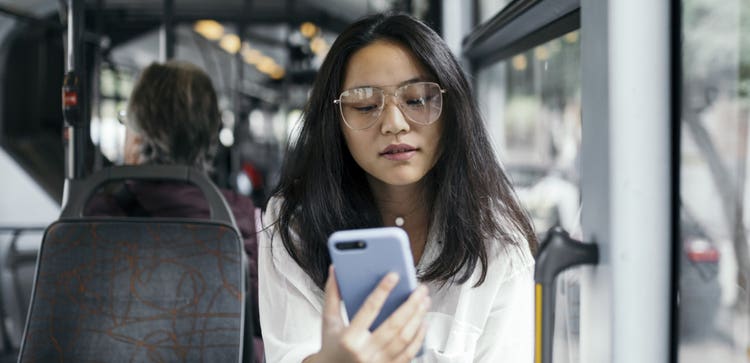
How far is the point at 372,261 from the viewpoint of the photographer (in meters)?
0.89

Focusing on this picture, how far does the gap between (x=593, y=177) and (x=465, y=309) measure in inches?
16.8

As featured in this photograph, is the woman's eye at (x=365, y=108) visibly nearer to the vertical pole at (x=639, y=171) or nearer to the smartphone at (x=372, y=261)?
the smartphone at (x=372, y=261)

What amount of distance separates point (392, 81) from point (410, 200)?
28 centimetres

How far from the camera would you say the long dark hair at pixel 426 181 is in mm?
1236

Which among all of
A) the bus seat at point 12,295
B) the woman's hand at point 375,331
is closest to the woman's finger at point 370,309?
the woman's hand at point 375,331

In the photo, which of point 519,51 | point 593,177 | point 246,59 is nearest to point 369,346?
point 593,177

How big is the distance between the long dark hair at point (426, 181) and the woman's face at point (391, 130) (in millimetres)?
21

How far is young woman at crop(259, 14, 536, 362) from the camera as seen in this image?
3.83 ft

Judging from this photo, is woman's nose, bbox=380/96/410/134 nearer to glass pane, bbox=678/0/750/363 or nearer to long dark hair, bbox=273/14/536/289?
long dark hair, bbox=273/14/536/289

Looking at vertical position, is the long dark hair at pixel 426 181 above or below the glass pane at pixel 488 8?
below

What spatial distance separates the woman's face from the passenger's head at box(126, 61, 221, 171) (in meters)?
0.86

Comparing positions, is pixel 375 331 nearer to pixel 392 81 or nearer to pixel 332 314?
pixel 332 314

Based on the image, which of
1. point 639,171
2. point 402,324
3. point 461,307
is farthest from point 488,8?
point 402,324

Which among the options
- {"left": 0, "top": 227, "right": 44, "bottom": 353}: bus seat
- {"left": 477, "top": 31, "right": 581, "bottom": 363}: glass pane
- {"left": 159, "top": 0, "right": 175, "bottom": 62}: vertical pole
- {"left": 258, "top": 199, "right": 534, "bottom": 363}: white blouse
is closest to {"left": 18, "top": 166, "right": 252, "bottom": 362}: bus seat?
{"left": 258, "top": 199, "right": 534, "bottom": 363}: white blouse
